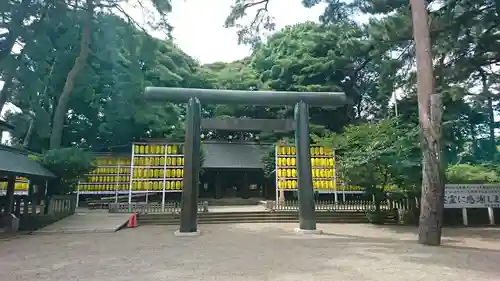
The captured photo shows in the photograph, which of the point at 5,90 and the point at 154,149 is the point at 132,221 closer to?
the point at 154,149

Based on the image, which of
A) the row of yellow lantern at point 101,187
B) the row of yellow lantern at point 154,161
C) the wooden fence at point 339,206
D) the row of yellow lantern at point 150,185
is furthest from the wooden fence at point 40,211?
the wooden fence at point 339,206

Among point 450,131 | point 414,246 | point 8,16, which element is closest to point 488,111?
point 450,131

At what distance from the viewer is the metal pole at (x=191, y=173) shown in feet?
34.5

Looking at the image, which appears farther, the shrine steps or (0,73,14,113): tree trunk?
the shrine steps

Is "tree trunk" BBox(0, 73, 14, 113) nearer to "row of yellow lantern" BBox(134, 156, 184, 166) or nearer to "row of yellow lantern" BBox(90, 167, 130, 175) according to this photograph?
"row of yellow lantern" BBox(134, 156, 184, 166)

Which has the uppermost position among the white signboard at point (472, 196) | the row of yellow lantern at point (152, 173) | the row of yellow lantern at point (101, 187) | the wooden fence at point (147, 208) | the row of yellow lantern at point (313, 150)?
the row of yellow lantern at point (313, 150)

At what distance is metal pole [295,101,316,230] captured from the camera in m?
11.0

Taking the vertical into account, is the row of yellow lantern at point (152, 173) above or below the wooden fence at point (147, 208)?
above

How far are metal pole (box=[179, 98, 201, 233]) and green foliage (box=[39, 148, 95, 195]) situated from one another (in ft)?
19.8

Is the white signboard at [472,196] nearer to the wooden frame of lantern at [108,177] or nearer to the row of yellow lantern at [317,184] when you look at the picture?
the row of yellow lantern at [317,184]

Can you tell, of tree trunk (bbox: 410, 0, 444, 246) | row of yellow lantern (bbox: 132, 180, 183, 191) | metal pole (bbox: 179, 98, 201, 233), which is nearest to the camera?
tree trunk (bbox: 410, 0, 444, 246)

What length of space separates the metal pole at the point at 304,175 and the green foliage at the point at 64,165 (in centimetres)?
893

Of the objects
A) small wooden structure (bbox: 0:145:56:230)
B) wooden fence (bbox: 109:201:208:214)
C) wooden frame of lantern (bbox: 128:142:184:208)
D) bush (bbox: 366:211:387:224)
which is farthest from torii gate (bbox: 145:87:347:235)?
wooden frame of lantern (bbox: 128:142:184:208)

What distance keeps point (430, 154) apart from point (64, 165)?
→ 13.1 metres
